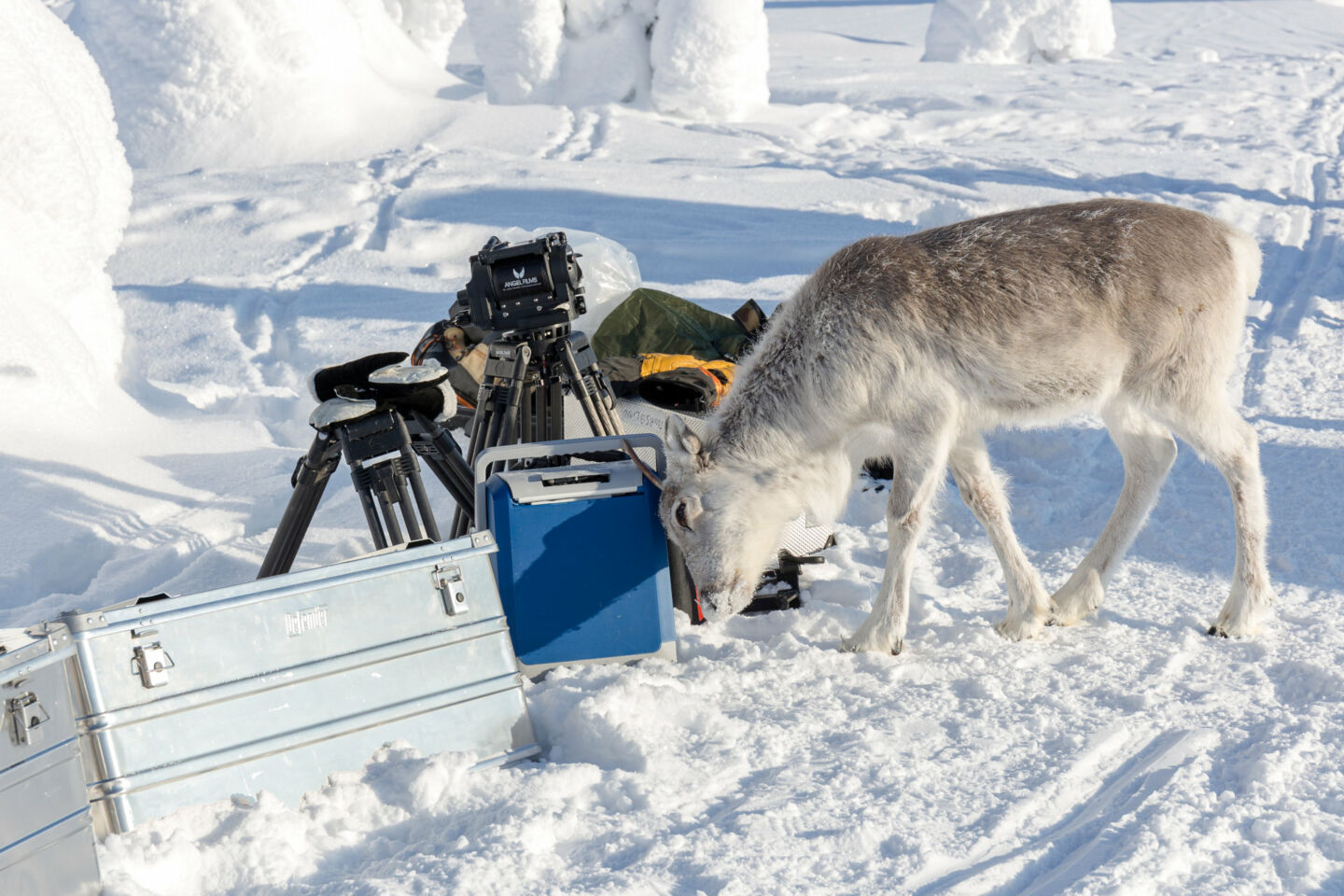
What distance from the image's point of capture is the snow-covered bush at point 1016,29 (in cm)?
2112

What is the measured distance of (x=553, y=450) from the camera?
136 inches

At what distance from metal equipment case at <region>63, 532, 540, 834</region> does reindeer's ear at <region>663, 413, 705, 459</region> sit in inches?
30.7

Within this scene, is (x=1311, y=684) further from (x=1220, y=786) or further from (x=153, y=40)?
(x=153, y=40)

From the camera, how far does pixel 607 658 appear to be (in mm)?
3463

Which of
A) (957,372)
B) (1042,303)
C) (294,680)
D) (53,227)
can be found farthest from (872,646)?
(53,227)

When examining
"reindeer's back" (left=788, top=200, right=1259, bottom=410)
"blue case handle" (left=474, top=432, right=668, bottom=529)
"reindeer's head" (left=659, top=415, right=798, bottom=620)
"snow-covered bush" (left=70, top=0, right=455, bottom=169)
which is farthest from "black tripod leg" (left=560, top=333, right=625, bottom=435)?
"snow-covered bush" (left=70, top=0, right=455, bottom=169)

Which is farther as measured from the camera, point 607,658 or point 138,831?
point 607,658

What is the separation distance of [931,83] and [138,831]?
1810 centimetres

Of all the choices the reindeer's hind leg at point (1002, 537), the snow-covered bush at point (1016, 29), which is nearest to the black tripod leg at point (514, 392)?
the reindeer's hind leg at point (1002, 537)

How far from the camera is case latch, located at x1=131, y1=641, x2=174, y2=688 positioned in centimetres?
247

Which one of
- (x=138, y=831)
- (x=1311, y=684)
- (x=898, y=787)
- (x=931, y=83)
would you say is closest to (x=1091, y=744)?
(x=898, y=787)

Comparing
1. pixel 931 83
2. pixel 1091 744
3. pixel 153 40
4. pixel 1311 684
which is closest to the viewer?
pixel 1091 744

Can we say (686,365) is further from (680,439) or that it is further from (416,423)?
(416,423)

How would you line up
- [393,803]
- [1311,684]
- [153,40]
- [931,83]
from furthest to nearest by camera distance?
1. [931,83]
2. [153,40]
3. [1311,684]
4. [393,803]
